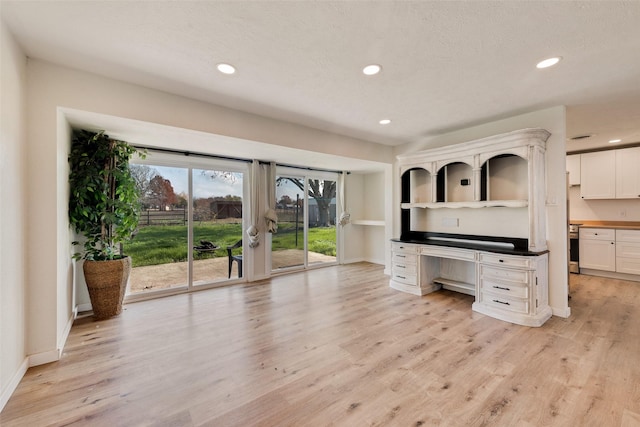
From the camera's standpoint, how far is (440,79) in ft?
8.61

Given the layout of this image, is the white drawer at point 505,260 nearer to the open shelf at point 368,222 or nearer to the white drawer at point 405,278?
the white drawer at point 405,278

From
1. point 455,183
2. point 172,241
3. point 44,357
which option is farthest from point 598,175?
point 44,357

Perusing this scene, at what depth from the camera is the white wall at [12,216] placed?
1.82 m

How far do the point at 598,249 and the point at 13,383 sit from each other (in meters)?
8.22

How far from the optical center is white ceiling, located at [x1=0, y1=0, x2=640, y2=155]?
5.66 feet

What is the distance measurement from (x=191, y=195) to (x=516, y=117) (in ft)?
16.4

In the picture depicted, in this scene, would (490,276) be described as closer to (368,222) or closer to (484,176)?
(484,176)

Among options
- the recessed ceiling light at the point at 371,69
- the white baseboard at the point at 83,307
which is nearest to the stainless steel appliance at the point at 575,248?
the recessed ceiling light at the point at 371,69

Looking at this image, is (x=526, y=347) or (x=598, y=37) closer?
(x=598, y=37)

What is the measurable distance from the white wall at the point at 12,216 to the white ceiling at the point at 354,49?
30 centimetres

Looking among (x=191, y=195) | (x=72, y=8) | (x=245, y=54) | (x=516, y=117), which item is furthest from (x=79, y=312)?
(x=516, y=117)

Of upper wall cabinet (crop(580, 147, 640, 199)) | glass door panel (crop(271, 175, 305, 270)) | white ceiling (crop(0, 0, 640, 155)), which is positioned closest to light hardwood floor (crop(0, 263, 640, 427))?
glass door panel (crop(271, 175, 305, 270))

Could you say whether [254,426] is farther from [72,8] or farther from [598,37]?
[598,37]

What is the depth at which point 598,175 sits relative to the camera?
536 cm
